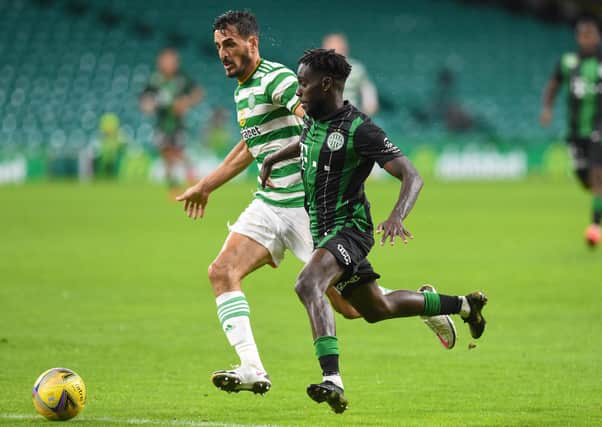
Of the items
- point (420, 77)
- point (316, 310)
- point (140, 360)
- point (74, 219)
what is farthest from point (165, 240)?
point (420, 77)

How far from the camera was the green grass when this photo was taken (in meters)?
6.18

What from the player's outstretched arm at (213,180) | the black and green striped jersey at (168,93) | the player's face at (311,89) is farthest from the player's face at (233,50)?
the black and green striped jersey at (168,93)

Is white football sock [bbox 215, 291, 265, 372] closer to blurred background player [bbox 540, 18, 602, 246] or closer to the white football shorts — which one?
the white football shorts

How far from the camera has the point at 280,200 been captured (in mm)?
6938

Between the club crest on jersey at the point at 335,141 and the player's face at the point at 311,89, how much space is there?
176mm

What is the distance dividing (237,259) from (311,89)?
119 cm

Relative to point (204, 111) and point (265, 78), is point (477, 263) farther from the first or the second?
point (204, 111)

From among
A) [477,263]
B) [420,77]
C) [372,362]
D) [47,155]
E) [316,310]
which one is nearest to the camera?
[316,310]

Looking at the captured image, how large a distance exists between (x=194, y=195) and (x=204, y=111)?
97.1 ft

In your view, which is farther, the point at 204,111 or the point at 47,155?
the point at 204,111

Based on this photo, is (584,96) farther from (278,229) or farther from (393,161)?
(393,161)

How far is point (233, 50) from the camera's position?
22.5 feet

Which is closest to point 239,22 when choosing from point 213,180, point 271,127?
point 271,127

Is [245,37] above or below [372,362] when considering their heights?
above
